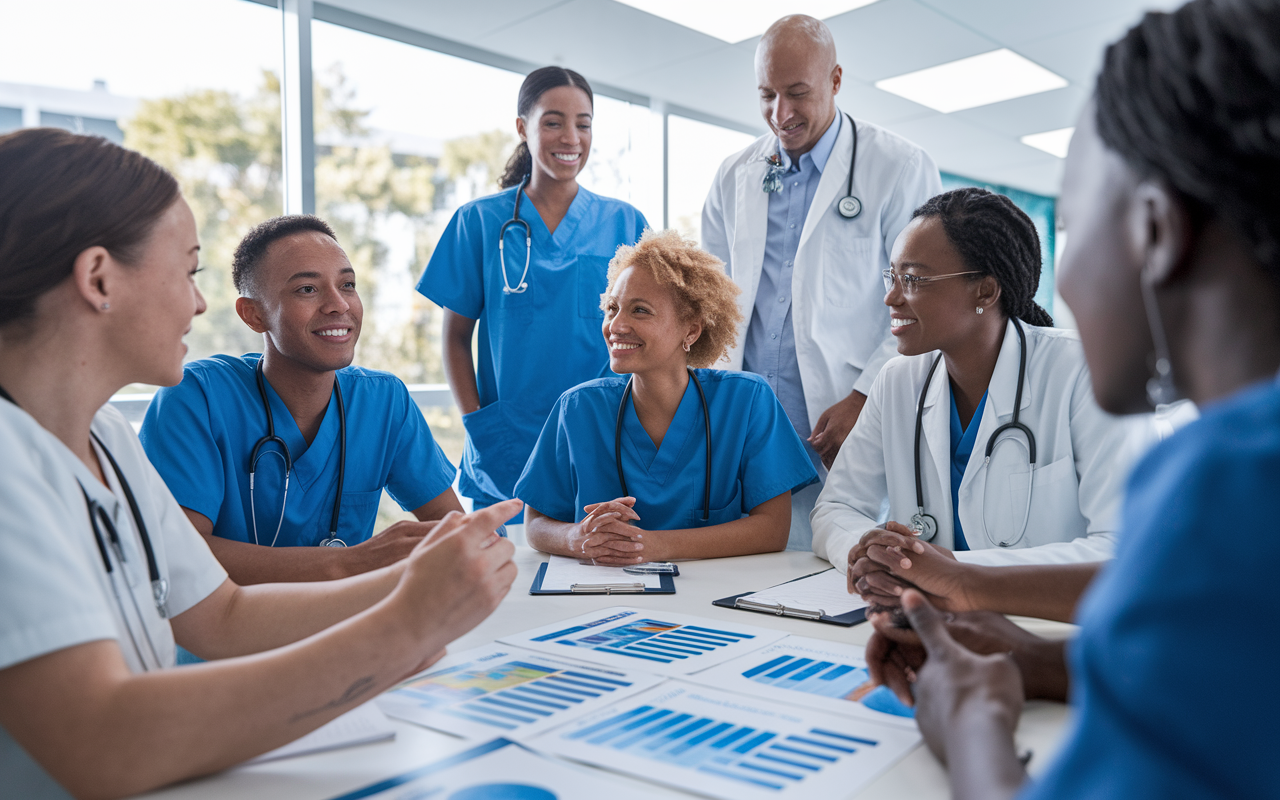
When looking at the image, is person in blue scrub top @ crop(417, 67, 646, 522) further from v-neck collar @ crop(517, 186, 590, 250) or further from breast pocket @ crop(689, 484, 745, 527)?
breast pocket @ crop(689, 484, 745, 527)

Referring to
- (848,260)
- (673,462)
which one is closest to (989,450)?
(673,462)

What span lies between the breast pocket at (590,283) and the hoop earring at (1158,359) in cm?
199

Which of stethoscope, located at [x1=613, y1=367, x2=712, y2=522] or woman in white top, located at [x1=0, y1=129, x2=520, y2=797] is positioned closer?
woman in white top, located at [x1=0, y1=129, x2=520, y2=797]

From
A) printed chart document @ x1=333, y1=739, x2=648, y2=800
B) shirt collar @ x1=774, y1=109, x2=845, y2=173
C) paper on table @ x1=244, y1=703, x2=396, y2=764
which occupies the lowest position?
printed chart document @ x1=333, y1=739, x2=648, y2=800

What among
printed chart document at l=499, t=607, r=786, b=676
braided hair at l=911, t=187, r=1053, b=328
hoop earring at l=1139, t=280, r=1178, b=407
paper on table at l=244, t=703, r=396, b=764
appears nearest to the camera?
hoop earring at l=1139, t=280, r=1178, b=407

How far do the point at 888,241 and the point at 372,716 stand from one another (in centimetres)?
188

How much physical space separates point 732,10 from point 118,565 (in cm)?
327

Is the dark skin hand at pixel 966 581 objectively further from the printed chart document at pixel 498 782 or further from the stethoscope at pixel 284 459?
the stethoscope at pixel 284 459

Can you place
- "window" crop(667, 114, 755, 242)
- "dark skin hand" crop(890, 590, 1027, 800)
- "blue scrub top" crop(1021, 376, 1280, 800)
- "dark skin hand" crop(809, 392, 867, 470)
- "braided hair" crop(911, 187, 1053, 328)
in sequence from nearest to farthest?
"blue scrub top" crop(1021, 376, 1280, 800), "dark skin hand" crop(890, 590, 1027, 800), "braided hair" crop(911, 187, 1053, 328), "dark skin hand" crop(809, 392, 867, 470), "window" crop(667, 114, 755, 242)

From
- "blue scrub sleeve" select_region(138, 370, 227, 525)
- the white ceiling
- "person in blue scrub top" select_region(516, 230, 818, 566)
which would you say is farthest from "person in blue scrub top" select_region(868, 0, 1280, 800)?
the white ceiling

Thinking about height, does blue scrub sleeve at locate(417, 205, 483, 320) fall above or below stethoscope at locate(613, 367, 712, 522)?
above

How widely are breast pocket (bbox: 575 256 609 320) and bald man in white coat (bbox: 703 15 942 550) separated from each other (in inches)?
16.2

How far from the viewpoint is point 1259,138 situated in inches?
16.6

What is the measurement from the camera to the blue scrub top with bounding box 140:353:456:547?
150 centimetres
